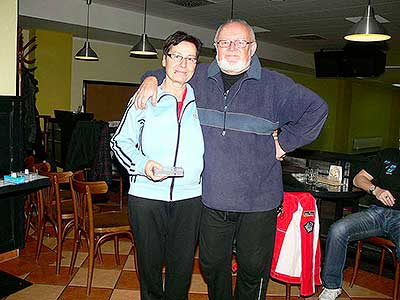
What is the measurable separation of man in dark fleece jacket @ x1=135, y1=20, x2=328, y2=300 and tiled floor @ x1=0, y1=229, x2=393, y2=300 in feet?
3.69

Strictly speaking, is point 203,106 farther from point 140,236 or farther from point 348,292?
point 348,292

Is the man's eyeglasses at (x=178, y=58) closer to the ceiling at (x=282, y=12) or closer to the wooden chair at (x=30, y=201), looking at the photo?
the wooden chair at (x=30, y=201)

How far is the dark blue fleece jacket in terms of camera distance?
1.87m

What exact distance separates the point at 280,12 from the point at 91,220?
4.34 metres

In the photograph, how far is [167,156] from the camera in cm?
185

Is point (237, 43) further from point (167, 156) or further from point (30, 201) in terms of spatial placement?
point (30, 201)

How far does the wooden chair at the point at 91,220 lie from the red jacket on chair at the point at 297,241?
3.41 feet

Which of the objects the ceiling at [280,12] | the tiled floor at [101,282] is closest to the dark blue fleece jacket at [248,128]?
the tiled floor at [101,282]

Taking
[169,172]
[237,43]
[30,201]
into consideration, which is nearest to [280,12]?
[30,201]

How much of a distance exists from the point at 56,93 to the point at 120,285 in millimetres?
4400

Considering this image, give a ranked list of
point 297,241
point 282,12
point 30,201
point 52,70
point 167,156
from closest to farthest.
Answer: point 167,156 → point 297,241 → point 30,201 → point 282,12 → point 52,70

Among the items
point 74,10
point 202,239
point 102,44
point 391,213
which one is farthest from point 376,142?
point 202,239

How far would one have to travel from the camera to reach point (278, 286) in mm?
3133

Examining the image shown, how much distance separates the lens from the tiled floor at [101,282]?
288 centimetres
